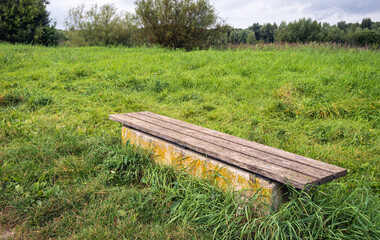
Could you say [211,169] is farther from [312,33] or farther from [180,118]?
[312,33]

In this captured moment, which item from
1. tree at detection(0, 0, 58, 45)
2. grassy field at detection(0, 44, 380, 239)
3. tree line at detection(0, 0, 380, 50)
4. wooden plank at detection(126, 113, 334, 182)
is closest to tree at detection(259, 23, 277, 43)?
tree line at detection(0, 0, 380, 50)

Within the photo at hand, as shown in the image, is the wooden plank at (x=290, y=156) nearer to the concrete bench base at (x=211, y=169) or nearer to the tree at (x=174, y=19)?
the concrete bench base at (x=211, y=169)

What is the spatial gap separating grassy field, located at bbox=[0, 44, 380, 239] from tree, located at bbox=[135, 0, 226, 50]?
24.2ft

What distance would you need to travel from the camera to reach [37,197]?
8.25ft

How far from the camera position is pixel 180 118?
486cm

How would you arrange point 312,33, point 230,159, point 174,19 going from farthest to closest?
point 312,33 → point 174,19 → point 230,159

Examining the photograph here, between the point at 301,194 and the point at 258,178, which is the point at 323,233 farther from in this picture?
the point at 258,178

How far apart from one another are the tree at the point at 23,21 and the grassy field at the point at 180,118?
11.1 meters

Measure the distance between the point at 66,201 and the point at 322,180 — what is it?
2113 mm

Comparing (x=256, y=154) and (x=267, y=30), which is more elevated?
(x=267, y=30)

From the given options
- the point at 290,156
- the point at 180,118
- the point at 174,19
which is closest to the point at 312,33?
the point at 174,19

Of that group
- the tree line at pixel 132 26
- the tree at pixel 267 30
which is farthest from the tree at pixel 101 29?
the tree at pixel 267 30

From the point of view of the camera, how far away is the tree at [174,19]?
1491cm

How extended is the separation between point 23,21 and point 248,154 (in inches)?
794
